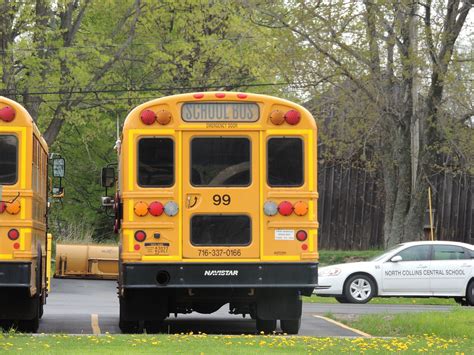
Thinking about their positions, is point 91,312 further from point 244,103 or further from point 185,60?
point 185,60

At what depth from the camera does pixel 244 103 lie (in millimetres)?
15266

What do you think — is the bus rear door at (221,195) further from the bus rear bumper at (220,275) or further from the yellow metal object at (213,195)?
the bus rear bumper at (220,275)

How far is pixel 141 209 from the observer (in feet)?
48.8

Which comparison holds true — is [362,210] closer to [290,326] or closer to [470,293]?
[470,293]

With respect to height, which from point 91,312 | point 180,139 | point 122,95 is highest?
point 122,95

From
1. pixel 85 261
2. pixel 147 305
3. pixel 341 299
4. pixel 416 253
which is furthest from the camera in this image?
pixel 85 261

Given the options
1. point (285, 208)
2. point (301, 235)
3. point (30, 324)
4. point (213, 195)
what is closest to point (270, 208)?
point (285, 208)

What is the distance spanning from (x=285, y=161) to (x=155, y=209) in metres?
1.74

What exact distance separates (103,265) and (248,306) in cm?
1824

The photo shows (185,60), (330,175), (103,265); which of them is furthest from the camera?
(330,175)

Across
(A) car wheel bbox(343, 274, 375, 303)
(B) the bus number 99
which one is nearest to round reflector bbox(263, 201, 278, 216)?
(B) the bus number 99

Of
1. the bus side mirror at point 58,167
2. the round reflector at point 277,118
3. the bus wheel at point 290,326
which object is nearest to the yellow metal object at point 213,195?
the round reflector at point 277,118

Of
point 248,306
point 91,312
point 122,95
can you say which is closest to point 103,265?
point 122,95

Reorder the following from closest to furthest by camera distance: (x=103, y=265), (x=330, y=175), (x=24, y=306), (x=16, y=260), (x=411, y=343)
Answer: (x=411, y=343) < (x=16, y=260) < (x=24, y=306) < (x=103, y=265) < (x=330, y=175)
